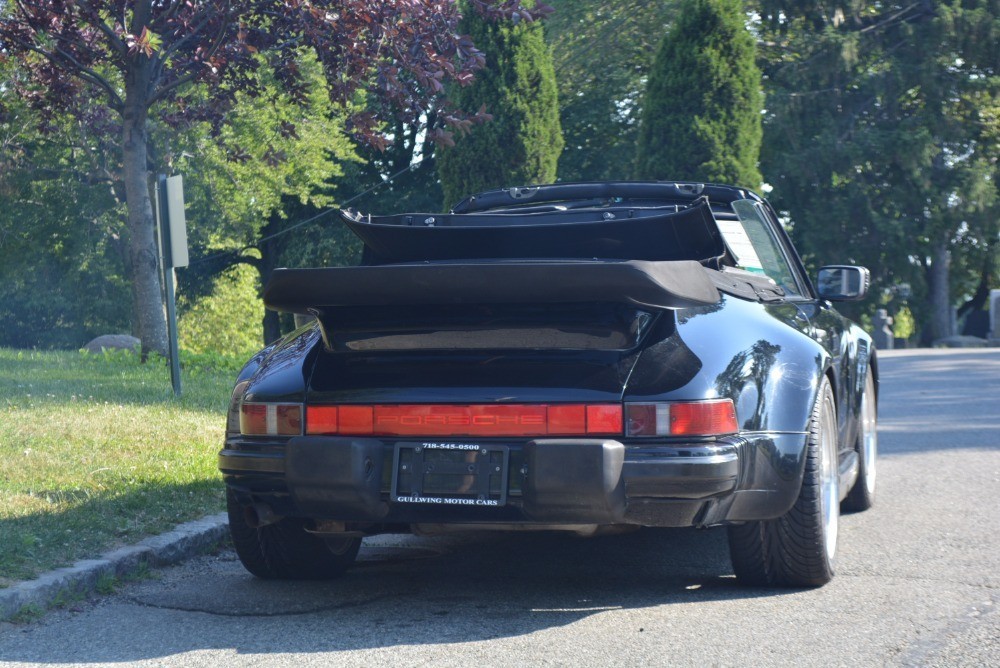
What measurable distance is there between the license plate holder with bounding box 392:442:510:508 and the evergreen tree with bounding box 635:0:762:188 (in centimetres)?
1951

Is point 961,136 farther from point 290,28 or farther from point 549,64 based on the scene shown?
point 290,28

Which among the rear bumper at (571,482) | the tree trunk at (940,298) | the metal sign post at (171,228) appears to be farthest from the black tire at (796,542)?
the tree trunk at (940,298)

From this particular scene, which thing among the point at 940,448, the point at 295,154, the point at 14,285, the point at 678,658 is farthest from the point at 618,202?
the point at 14,285

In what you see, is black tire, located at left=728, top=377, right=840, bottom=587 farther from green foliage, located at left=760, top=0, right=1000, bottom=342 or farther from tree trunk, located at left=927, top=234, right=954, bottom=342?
tree trunk, located at left=927, top=234, right=954, bottom=342

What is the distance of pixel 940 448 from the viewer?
9055mm

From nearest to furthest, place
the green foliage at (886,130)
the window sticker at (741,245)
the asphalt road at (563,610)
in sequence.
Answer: the asphalt road at (563,610), the window sticker at (741,245), the green foliage at (886,130)

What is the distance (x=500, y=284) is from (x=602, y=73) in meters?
31.7

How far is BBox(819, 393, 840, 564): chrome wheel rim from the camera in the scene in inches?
190

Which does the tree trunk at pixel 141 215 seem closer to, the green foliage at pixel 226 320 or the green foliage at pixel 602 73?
the green foliage at pixel 602 73

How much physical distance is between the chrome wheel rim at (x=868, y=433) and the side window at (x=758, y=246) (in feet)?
2.96

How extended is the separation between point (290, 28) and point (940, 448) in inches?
261

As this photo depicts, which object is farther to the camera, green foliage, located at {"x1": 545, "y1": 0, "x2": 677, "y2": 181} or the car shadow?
green foliage, located at {"x1": 545, "y1": 0, "x2": 677, "y2": 181}

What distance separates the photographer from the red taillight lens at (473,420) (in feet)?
13.2

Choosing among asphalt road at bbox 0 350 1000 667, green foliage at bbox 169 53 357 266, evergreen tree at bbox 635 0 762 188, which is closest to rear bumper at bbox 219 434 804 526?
asphalt road at bbox 0 350 1000 667
